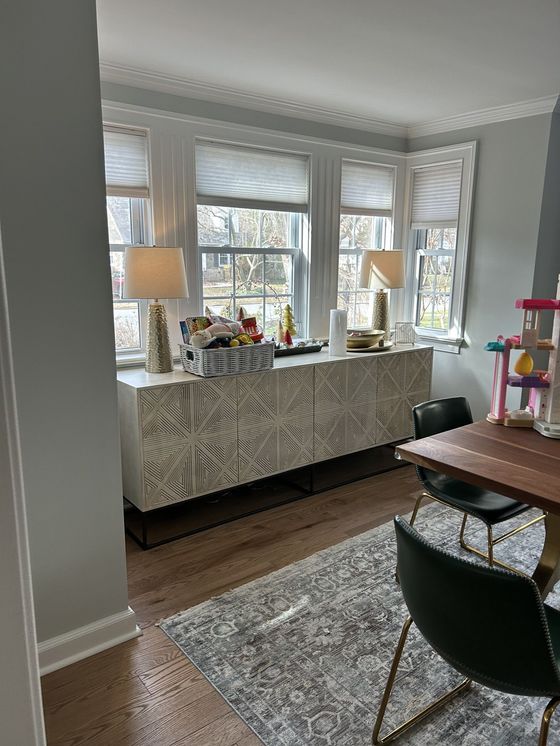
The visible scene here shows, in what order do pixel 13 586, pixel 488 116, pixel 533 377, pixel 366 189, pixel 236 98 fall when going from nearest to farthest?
pixel 13 586 < pixel 533 377 < pixel 236 98 < pixel 488 116 < pixel 366 189

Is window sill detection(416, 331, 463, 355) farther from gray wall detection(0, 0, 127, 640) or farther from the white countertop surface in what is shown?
gray wall detection(0, 0, 127, 640)

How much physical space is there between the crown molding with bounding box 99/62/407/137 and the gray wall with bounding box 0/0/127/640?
1278 mm

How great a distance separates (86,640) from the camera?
205cm

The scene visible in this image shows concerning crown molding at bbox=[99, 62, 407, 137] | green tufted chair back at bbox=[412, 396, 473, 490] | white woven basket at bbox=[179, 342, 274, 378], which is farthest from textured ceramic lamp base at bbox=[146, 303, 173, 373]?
green tufted chair back at bbox=[412, 396, 473, 490]

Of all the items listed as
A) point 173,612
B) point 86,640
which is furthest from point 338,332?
point 86,640

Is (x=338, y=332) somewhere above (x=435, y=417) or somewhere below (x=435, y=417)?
above

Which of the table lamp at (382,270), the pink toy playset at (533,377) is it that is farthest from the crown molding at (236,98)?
the pink toy playset at (533,377)

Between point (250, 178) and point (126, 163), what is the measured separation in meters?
0.85

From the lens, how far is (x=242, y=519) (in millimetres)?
3102

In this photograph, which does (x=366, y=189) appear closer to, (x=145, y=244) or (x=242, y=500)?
(x=145, y=244)

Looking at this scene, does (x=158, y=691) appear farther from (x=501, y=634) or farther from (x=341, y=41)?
(x=341, y=41)

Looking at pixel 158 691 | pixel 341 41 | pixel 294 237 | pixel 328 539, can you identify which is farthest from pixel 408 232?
pixel 158 691

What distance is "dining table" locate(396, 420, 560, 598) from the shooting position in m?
1.67

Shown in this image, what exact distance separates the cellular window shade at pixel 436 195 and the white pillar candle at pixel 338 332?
1315mm
